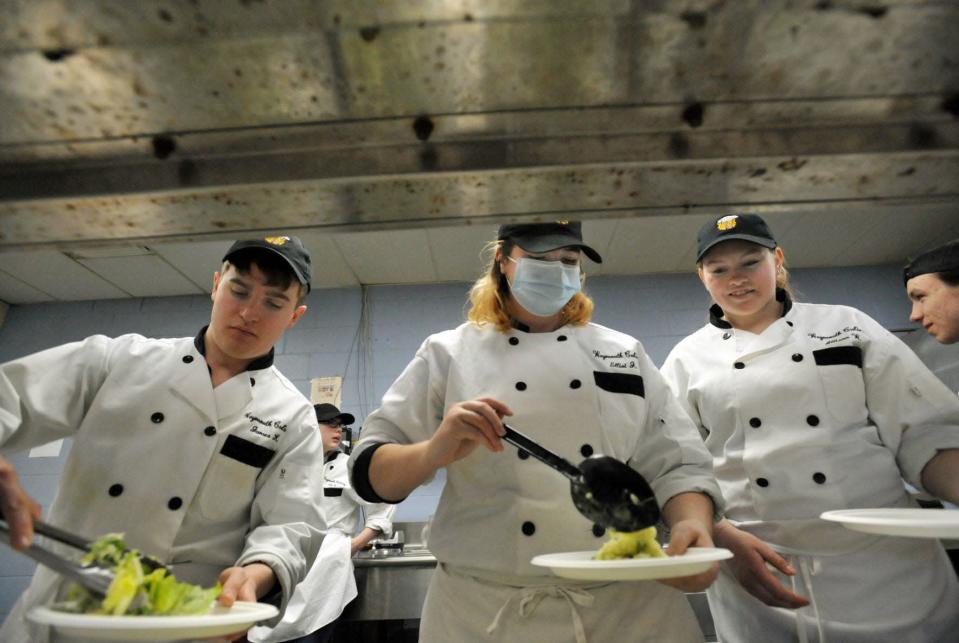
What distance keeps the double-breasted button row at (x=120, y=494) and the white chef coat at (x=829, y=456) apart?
1.50 m

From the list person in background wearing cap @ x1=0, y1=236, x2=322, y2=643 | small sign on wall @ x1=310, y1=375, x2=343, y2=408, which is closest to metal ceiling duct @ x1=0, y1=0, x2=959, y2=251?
person in background wearing cap @ x1=0, y1=236, x2=322, y2=643

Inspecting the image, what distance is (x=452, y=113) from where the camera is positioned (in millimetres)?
634

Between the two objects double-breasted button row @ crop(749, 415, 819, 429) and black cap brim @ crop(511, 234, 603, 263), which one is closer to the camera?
black cap brim @ crop(511, 234, 603, 263)

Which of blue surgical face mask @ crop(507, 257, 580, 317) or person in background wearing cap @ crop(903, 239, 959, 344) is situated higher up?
person in background wearing cap @ crop(903, 239, 959, 344)

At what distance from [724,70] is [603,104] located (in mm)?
134

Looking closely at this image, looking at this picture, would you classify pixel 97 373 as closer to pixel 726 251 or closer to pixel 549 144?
pixel 549 144

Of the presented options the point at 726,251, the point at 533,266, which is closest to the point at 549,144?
the point at 533,266

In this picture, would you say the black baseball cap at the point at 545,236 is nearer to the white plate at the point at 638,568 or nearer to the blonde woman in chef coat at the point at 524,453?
the blonde woman in chef coat at the point at 524,453

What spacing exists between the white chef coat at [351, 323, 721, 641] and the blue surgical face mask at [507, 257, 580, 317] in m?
0.11

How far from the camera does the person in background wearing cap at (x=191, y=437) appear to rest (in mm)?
1246

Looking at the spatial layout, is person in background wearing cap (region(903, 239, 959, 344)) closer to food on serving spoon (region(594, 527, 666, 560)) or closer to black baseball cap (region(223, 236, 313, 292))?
→ food on serving spoon (region(594, 527, 666, 560))

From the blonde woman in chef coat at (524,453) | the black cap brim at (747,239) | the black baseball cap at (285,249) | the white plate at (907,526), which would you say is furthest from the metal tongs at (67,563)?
the black cap brim at (747,239)

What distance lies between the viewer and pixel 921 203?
0.73 meters

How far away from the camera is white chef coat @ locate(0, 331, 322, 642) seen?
1251 mm
